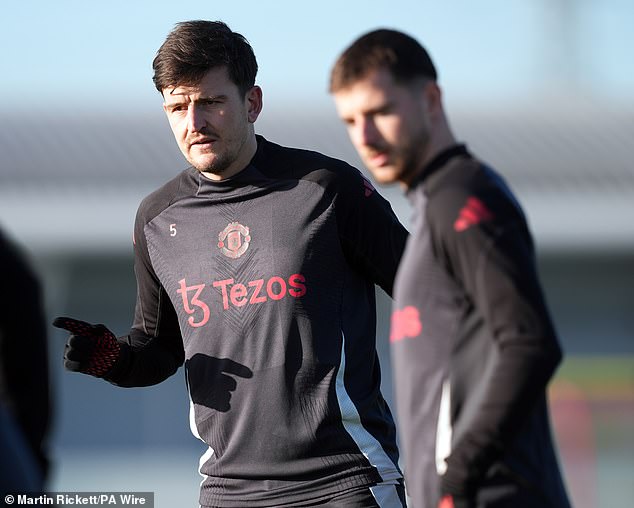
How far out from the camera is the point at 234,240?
4.62 metres

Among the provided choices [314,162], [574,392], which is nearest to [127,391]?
[574,392]

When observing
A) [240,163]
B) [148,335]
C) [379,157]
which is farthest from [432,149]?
[148,335]

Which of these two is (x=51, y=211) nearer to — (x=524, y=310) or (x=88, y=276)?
(x=88, y=276)

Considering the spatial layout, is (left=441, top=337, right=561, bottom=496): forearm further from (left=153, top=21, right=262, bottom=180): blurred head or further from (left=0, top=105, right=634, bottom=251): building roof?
(left=0, top=105, right=634, bottom=251): building roof

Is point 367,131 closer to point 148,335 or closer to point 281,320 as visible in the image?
point 281,320

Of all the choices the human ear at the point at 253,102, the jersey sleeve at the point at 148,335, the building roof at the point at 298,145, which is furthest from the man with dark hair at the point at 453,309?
the building roof at the point at 298,145

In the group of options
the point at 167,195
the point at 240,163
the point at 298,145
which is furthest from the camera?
the point at 298,145

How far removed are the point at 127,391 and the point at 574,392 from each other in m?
5.83

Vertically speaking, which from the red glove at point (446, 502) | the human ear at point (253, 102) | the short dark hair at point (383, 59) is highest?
the short dark hair at point (383, 59)

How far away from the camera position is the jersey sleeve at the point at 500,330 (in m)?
3.12

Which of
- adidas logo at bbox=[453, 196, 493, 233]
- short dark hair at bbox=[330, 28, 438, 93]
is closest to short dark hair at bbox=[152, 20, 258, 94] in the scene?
short dark hair at bbox=[330, 28, 438, 93]

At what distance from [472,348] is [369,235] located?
54.3 inches

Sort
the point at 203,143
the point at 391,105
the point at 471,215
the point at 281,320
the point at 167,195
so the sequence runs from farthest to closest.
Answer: the point at 167,195, the point at 203,143, the point at 281,320, the point at 391,105, the point at 471,215

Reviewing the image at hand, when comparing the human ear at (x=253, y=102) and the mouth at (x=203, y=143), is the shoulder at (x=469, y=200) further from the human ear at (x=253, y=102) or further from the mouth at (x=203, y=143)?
the human ear at (x=253, y=102)
